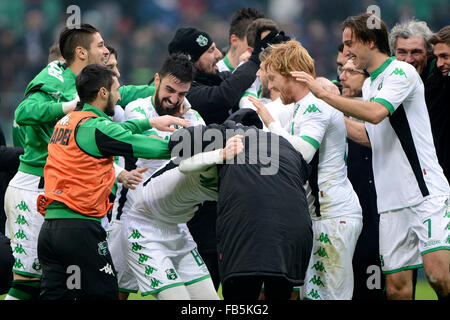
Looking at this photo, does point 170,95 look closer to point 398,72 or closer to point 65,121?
A: point 65,121

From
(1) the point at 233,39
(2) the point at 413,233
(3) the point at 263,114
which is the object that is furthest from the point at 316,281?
(1) the point at 233,39

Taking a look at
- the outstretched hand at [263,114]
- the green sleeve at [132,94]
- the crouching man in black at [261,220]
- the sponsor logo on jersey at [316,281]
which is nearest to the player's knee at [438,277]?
the sponsor logo on jersey at [316,281]

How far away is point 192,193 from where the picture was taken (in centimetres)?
460

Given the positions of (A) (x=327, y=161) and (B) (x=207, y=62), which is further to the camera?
(B) (x=207, y=62)

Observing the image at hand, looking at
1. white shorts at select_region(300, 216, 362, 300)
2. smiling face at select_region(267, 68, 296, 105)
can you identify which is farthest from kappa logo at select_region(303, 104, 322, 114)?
white shorts at select_region(300, 216, 362, 300)

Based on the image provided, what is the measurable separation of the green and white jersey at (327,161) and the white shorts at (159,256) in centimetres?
90

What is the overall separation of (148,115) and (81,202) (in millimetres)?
1138

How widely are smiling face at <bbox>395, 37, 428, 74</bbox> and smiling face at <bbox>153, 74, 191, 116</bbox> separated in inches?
66.2

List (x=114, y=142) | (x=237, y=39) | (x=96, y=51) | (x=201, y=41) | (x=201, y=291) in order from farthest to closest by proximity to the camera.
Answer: (x=237, y=39), (x=201, y=41), (x=96, y=51), (x=201, y=291), (x=114, y=142)

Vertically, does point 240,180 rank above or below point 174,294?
above

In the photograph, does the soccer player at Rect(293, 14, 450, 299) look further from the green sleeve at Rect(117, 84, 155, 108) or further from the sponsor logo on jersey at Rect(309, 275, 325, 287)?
the green sleeve at Rect(117, 84, 155, 108)

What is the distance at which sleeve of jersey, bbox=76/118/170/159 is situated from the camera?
4555mm

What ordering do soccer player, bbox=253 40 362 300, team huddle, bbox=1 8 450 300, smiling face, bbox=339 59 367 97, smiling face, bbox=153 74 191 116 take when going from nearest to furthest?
team huddle, bbox=1 8 450 300, soccer player, bbox=253 40 362 300, smiling face, bbox=153 74 191 116, smiling face, bbox=339 59 367 97

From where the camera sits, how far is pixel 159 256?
15.8 ft
